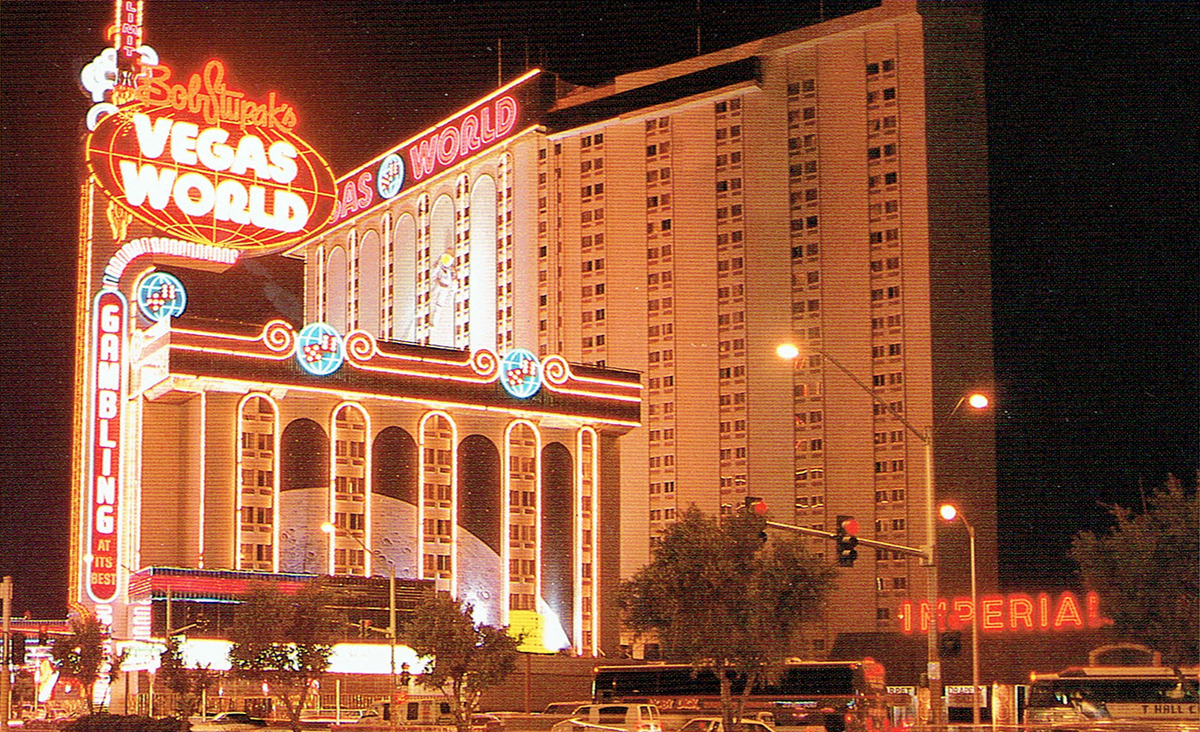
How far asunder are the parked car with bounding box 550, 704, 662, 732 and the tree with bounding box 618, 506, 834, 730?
259 cm

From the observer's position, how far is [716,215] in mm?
109000

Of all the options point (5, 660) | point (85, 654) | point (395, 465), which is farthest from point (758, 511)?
point (395, 465)

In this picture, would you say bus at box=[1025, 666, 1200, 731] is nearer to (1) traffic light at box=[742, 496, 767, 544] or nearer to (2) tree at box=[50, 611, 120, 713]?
(1) traffic light at box=[742, 496, 767, 544]

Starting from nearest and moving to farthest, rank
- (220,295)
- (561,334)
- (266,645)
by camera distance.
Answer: (266,645), (220,295), (561,334)

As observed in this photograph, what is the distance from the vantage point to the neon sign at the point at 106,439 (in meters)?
70.8

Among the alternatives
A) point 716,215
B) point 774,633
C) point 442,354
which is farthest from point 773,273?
point 774,633

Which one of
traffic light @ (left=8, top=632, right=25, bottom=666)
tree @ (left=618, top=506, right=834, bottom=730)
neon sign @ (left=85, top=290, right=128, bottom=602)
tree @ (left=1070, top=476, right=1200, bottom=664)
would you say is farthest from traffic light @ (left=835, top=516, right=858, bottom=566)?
neon sign @ (left=85, top=290, right=128, bottom=602)

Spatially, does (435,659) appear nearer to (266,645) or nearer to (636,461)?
(266,645)

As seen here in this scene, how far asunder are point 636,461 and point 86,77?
47.7m

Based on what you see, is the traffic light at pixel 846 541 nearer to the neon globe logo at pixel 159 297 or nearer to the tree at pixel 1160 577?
the tree at pixel 1160 577

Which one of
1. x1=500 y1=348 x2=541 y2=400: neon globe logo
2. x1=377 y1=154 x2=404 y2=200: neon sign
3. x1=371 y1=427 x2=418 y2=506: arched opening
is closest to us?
x1=371 y1=427 x2=418 y2=506: arched opening

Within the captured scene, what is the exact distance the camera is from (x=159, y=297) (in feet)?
249

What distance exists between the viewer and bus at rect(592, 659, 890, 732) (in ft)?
162

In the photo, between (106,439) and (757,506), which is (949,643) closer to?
(757,506)
